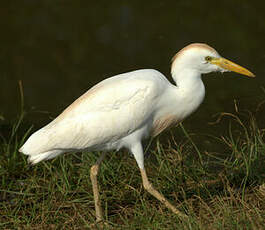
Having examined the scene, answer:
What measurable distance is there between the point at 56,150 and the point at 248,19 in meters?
6.24

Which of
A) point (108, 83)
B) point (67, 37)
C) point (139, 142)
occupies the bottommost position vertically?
point (67, 37)

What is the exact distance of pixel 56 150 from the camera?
4.97m

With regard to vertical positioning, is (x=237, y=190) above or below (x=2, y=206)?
above

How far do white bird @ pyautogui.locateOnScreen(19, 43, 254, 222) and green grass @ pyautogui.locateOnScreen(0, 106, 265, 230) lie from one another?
245mm

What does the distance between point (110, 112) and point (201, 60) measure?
820mm

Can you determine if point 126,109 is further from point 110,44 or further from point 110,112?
point 110,44

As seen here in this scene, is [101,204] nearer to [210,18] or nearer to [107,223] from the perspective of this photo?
[107,223]

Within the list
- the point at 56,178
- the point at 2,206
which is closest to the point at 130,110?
the point at 56,178

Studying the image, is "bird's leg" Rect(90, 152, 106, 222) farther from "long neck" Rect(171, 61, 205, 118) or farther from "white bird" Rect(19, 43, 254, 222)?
"long neck" Rect(171, 61, 205, 118)

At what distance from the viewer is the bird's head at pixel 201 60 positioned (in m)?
4.84

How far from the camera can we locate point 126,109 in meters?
4.81

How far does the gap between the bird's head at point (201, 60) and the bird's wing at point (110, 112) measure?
0.73 feet

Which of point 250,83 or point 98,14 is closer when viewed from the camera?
point 250,83

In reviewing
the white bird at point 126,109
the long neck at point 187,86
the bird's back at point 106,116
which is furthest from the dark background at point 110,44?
the bird's back at point 106,116
